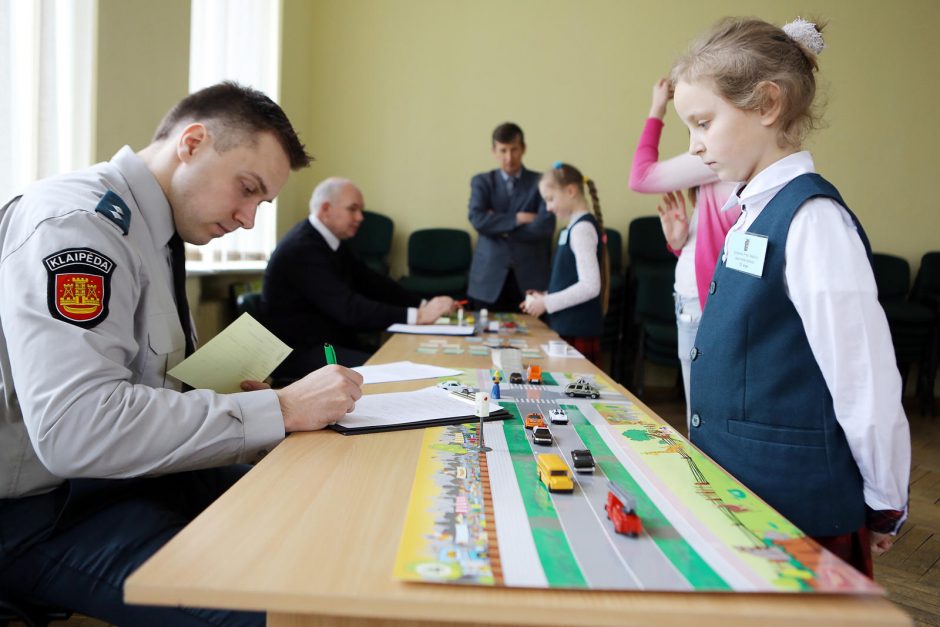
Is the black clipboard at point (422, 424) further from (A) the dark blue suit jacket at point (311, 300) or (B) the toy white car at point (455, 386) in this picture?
(A) the dark blue suit jacket at point (311, 300)

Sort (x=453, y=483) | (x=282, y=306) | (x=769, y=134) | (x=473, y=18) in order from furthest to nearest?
1. (x=473, y=18)
2. (x=282, y=306)
3. (x=769, y=134)
4. (x=453, y=483)

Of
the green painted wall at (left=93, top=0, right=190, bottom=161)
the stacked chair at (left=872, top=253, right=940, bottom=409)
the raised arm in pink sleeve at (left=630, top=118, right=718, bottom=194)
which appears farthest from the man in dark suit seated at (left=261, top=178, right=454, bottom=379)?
the stacked chair at (left=872, top=253, right=940, bottom=409)

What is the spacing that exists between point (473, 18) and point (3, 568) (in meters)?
4.95

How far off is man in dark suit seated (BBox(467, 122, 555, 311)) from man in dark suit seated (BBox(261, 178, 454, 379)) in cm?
118

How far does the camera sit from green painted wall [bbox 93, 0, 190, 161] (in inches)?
100

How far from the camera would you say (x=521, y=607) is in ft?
1.99

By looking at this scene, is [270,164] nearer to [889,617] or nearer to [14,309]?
[14,309]

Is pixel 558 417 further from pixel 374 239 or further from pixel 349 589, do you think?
pixel 374 239

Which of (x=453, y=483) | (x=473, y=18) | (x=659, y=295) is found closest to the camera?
(x=453, y=483)

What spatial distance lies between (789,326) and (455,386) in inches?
28.1

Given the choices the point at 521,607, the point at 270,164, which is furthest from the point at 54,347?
the point at 521,607

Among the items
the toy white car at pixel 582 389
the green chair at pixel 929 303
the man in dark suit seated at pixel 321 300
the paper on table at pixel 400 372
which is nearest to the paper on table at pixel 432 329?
the man in dark suit seated at pixel 321 300

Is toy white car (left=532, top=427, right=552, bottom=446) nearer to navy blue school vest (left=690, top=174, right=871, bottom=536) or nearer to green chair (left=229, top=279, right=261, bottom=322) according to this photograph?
navy blue school vest (left=690, top=174, right=871, bottom=536)

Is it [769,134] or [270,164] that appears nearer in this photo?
[769,134]
